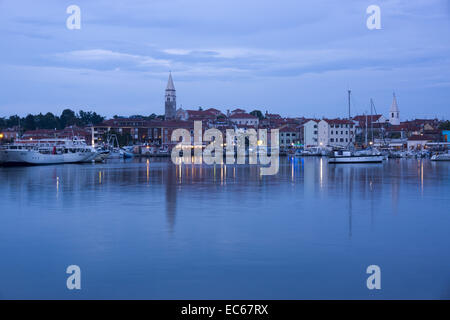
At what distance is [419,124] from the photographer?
110m

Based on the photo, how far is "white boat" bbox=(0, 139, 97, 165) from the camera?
4762cm

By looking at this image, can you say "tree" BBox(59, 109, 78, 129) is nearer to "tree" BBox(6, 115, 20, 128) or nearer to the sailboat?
"tree" BBox(6, 115, 20, 128)

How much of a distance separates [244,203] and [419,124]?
101818 millimetres

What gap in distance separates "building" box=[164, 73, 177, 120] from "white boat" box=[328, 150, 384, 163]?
67484mm

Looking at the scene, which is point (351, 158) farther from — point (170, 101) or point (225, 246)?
point (170, 101)

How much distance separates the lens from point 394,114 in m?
114

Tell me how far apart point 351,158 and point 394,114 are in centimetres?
7052

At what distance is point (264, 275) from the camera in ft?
25.6

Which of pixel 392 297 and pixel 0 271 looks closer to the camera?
pixel 392 297
